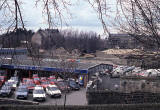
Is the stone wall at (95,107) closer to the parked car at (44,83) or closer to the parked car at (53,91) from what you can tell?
the parked car at (53,91)

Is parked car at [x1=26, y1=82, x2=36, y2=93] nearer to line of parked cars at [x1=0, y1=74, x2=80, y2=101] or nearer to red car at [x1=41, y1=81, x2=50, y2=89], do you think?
line of parked cars at [x1=0, y1=74, x2=80, y2=101]

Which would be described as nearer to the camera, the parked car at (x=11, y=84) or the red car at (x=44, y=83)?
the parked car at (x=11, y=84)

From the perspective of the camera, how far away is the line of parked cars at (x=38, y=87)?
16.4 meters

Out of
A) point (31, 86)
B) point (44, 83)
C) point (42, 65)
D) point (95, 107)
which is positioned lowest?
point (31, 86)

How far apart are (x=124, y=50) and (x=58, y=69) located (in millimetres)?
7436

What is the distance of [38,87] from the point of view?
18.9 meters

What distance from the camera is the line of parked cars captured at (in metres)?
16.4

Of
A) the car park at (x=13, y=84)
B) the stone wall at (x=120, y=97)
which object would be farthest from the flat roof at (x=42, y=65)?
the car park at (x=13, y=84)

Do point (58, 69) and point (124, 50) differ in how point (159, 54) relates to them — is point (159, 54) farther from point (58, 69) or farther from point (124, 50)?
point (58, 69)

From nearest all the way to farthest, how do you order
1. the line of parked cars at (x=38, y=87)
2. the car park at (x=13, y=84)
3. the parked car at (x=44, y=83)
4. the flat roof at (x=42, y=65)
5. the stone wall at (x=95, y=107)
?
1. the flat roof at (x=42, y=65)
2. the stone wall at (x=95, y=107)
3. the line of parked cars at (x=38, y=87)
4. the car park at (x=13, y=84)
5. the parked car at (x=44, y=83)

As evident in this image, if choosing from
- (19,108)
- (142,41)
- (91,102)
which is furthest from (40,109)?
(142,41)

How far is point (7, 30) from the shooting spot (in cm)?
341

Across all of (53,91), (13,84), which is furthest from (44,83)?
(53,91)

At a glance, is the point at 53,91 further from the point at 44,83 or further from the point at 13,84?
the point at 13,84
